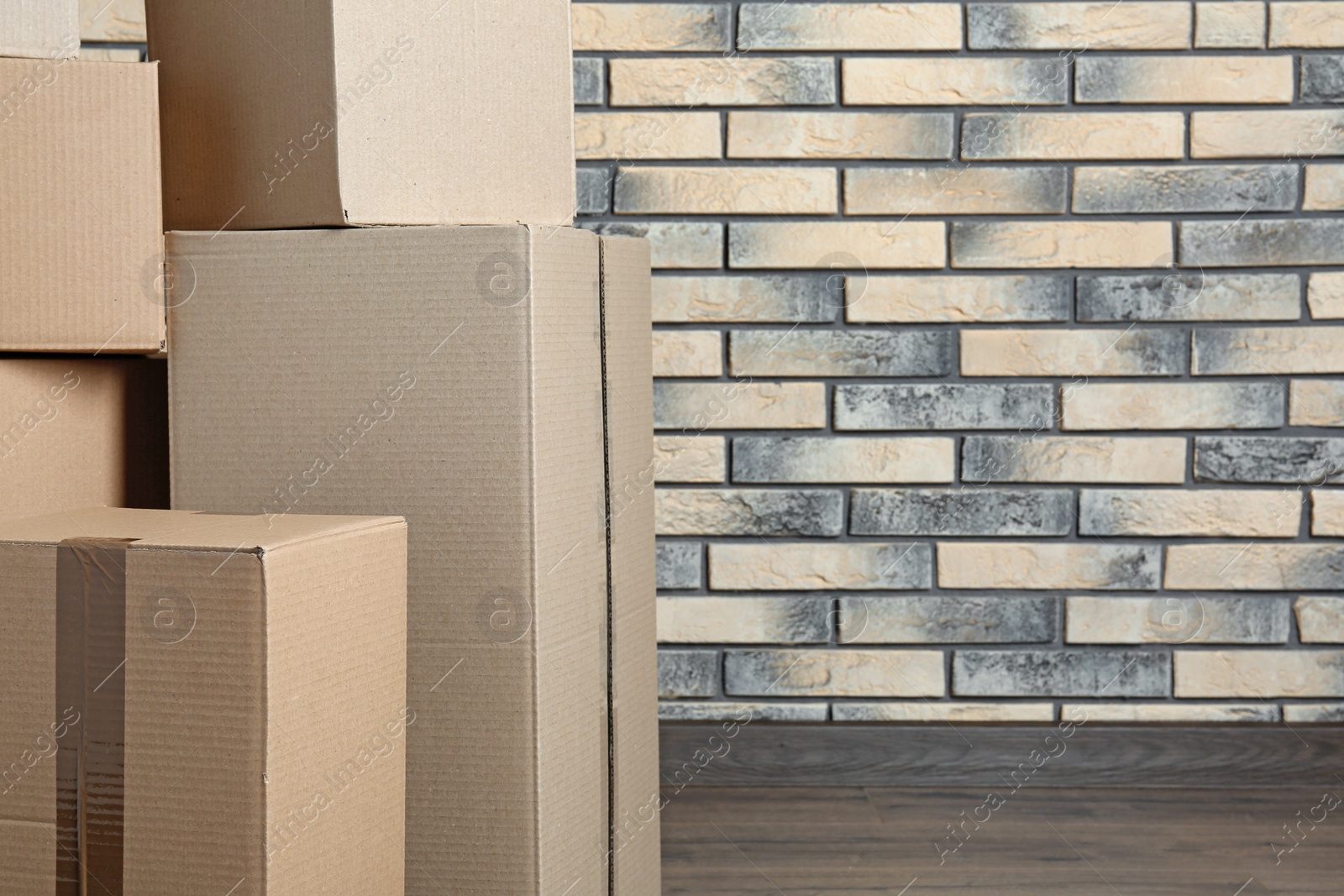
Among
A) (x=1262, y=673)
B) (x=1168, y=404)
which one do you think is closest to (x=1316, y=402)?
(x=1168, y=404)

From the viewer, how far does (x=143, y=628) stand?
0.81 m

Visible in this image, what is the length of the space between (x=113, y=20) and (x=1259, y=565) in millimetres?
2095

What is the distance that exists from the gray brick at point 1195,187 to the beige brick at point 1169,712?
0.83 meters

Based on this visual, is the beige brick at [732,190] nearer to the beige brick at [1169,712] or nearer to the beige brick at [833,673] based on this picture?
the beige brick at [833,673]

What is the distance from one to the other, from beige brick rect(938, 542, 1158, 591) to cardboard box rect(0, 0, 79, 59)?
4.53 feet

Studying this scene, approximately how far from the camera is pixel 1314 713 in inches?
67.9

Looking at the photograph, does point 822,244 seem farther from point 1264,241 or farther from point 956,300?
point 1264,241

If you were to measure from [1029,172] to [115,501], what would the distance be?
4.63 feet

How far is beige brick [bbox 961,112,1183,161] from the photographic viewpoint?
1.67 meters

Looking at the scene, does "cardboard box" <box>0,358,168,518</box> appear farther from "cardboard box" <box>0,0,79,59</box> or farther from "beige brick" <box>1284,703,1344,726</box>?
"beige brick" <box>1284,703,1344,726</box>

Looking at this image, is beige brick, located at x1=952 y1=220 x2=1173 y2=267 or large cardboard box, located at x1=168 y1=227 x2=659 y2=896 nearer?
large cardboard box, located at x1=168 y1=227 x2=659 y2=896

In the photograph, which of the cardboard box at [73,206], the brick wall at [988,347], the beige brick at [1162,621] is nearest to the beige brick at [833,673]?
the brick wall at [988,347]

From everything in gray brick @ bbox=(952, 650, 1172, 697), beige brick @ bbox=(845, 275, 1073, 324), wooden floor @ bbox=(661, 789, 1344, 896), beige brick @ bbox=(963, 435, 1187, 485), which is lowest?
wooden floor @ bbox=(661, 789, 1344, 896)

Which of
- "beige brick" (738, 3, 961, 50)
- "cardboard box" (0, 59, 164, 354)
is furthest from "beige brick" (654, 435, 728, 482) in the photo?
"cardboard box" (0, 59, 164, 354)
